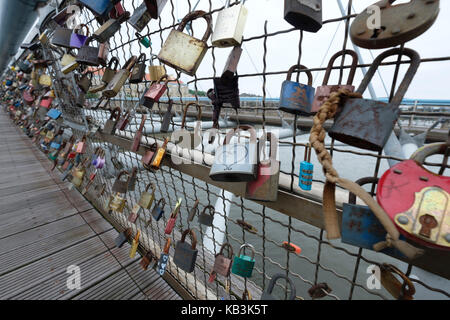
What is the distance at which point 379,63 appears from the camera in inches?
16.6

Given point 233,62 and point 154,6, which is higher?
point 154,6

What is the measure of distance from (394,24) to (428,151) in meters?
0.22

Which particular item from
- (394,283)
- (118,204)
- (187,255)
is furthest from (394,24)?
(118,204)

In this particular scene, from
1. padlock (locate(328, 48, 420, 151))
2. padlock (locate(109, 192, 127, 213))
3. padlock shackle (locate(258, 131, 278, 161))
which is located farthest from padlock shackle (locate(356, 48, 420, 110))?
padlock (locate(109, 192, 127, 213))

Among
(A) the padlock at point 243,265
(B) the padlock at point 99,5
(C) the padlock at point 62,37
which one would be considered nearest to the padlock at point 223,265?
(A) the padlock at point 243,265

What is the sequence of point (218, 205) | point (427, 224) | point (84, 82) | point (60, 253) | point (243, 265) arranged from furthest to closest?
point (218, 205) → point (84, 82) → point (60, 253) → point (243, 265) → point (427, 224)

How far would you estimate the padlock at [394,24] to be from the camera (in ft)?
1.07

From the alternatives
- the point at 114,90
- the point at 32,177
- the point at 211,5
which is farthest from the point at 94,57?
the point at 32,177

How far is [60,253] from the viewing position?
1.60 m

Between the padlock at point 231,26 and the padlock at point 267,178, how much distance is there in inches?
10.7

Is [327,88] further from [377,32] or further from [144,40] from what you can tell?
[144,40]

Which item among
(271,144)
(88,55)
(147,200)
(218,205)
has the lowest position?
(218,205)

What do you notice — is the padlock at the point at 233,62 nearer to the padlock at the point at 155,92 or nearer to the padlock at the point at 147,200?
the padlock at the point at 155,92
